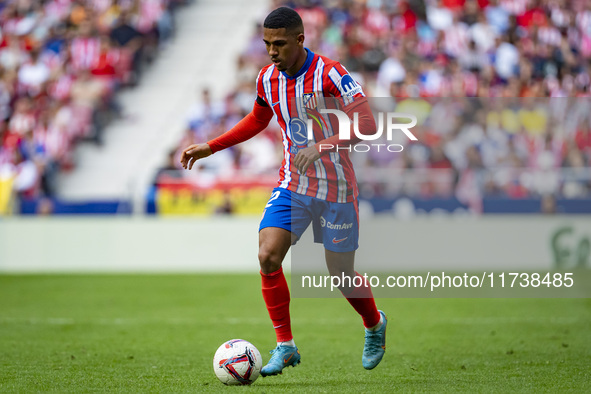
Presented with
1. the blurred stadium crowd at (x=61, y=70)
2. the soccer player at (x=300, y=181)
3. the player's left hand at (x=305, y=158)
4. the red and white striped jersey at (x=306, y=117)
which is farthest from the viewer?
the blurred stadium crowd at (x=61, y=70)

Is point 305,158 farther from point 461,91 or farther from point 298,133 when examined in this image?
point 461,91

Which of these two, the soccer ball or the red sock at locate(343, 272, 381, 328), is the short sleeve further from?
the soccer ball

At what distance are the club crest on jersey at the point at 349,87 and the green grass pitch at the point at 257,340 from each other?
74.7 inches

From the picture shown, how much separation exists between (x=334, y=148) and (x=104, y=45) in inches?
562

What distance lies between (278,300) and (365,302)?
66 centimetres

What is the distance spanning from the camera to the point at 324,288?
496 inches

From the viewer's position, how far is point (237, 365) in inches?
215

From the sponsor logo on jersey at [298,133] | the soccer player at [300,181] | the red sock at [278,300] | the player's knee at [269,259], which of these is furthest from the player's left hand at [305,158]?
the red sock at [278,300]

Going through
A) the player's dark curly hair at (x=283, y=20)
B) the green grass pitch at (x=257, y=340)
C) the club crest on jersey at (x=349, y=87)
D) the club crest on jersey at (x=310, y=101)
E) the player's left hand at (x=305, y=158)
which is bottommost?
the green grass pitch at (x=257, y=340)

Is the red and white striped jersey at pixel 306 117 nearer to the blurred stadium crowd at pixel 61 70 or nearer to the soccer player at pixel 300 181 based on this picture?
the soccer player at pixel 300 181

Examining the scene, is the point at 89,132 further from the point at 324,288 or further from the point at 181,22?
the point at 324,288

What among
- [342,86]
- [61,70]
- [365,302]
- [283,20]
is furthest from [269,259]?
[61,70]

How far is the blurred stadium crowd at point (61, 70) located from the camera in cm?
1714

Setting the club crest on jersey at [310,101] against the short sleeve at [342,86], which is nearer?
Result: the short sleeve at [342,86]
